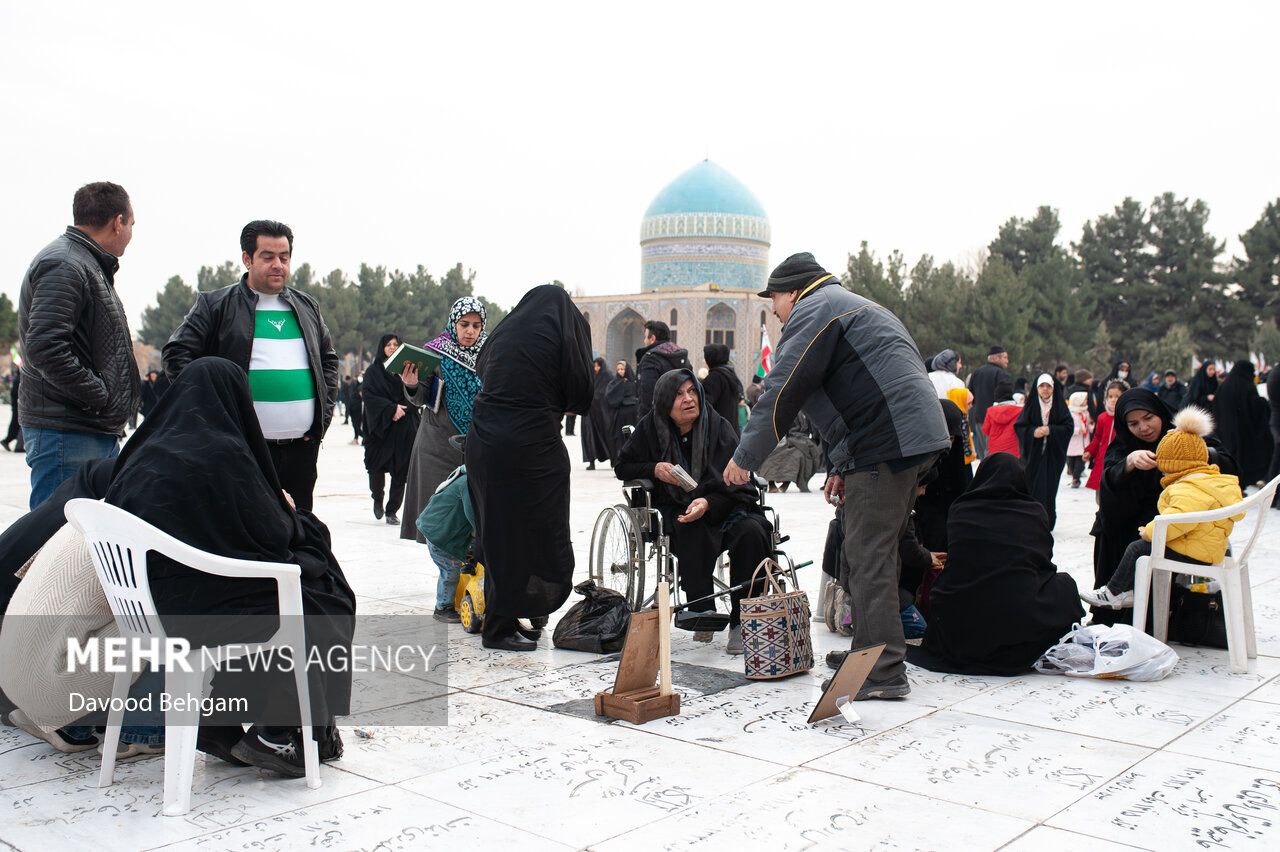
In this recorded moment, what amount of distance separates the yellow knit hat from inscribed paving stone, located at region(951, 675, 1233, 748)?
927 millimetres

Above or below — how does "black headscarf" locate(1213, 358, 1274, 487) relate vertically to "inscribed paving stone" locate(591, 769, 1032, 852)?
above

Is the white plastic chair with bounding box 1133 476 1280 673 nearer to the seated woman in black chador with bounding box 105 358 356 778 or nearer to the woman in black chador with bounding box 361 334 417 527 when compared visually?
the seated woman in black chador with bounding box 105 358 356 778

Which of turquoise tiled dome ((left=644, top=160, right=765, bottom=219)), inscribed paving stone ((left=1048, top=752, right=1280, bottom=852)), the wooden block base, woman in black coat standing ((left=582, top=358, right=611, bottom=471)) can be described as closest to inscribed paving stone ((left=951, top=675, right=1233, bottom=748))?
inscribed paving stone ((left=1048, top=752, right=1280, bottom=852))

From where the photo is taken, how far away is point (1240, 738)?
3240 millimetres

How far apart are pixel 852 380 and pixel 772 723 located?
1.13 meters

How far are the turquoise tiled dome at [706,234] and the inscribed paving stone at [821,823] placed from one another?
41394 millimetres

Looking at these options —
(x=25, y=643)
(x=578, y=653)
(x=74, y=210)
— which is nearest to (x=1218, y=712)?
(x=578, y=653)

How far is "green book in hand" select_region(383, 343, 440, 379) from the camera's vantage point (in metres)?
5.08

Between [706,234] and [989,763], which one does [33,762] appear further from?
[706,234]

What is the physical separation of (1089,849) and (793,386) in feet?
5.58

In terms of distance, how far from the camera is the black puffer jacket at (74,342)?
359cm

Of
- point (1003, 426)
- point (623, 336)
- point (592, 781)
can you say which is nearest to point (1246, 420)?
point (1003, 426)

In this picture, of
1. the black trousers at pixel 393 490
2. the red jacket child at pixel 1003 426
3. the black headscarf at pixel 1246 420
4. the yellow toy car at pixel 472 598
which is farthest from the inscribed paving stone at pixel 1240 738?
the black headscarf at pixel 1246 420

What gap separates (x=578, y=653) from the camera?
4.34 metres
